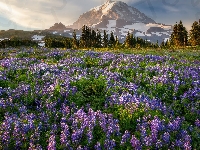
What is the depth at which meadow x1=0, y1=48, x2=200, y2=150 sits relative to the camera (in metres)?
5.34

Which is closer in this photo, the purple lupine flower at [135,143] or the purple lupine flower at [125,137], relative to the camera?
the purple lupine flower at [135,143]

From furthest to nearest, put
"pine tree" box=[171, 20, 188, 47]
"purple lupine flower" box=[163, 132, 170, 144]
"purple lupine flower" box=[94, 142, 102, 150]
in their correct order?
"pine tree" box=[171, 20, 188, 47] < "purple lupine flower" box=[163, 132, 170, 144] < "purple lupine flower" box=[94, 142, 102, 150]

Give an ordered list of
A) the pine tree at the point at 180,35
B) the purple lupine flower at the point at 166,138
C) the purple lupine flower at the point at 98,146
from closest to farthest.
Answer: the purple lupine flower at the point at 98,146 < the purple lupine flower at the point at 166,138 < the pine tree at the point at 180,35

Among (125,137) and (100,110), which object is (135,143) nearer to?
(125,137)

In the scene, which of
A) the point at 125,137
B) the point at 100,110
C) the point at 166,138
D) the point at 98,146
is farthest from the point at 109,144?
the point at 100,110

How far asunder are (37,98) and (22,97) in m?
0.47

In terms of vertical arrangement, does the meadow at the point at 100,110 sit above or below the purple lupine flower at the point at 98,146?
above

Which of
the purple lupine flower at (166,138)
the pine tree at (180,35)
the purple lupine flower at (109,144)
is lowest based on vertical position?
the purple lupine flower at (109,144)

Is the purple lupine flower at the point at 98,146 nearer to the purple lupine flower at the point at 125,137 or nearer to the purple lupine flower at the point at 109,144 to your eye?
the purple lupine flower at the point at 109,144

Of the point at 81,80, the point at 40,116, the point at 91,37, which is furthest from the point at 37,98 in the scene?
the point at 91,37

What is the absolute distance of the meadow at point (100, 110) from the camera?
210 inches

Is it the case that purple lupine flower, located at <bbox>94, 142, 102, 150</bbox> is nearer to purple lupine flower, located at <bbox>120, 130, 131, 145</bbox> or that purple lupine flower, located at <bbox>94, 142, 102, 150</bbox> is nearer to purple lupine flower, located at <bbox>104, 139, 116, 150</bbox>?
purple lupine flower, located at <bbox>104, 139, 116, 150</bbox>

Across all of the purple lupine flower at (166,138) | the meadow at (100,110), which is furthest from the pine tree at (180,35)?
the purple lupine flower at (166,138)

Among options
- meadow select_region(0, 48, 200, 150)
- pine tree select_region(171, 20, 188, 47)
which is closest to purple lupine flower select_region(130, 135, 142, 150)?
meadow select_region(0, 48, 200, 150)
